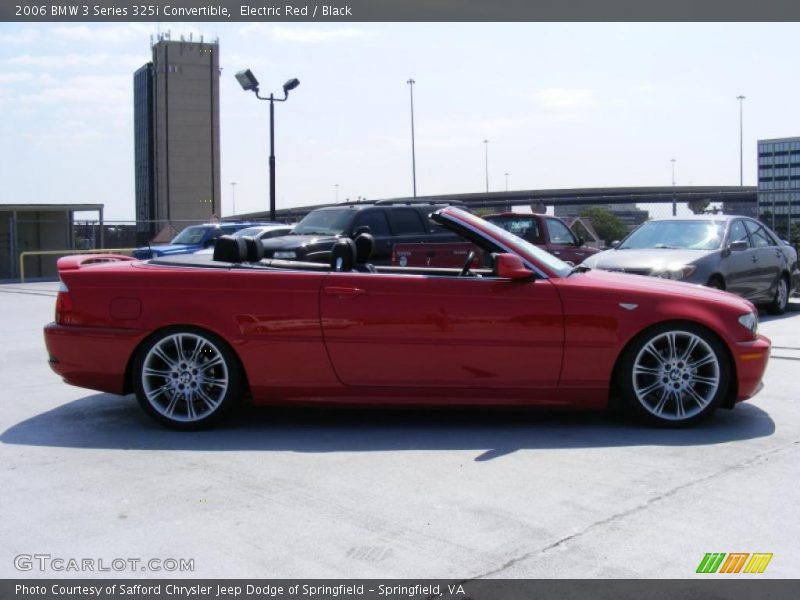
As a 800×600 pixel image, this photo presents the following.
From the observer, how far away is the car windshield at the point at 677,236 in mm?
11609

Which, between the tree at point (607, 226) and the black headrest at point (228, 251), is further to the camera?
the tree at point (607, 226)

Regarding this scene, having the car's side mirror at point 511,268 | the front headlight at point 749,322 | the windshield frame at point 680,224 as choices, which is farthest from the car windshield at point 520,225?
the car's side mirror at point 511,268

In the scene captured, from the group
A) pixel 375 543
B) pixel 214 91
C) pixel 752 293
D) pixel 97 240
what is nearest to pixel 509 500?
pixel 375 543

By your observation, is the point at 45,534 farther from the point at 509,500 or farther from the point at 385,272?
the point at 385,272

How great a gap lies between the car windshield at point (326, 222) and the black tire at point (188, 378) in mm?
7337

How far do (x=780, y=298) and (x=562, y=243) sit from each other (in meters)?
3.59

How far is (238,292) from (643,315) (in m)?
2.58

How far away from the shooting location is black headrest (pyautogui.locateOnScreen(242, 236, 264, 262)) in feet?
20.3

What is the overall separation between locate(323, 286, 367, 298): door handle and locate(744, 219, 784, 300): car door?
326 inches

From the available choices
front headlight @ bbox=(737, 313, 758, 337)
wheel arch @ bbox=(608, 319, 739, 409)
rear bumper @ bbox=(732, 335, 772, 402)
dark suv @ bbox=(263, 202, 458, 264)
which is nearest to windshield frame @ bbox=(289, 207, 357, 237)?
dark suv @ bbox=(263, 202, 458, 264)

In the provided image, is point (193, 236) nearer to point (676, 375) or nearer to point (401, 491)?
point (676, 375)

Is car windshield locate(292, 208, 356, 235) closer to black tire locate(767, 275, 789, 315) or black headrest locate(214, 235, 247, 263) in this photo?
black tire locate(767, 275, 789, 315)

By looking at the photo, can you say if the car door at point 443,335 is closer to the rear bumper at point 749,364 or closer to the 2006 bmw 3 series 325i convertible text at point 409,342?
the 2006 bmw 3 series 325i convertible text at point 409,342

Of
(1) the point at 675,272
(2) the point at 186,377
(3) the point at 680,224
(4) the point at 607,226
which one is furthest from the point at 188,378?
(4) the point at 607,226
